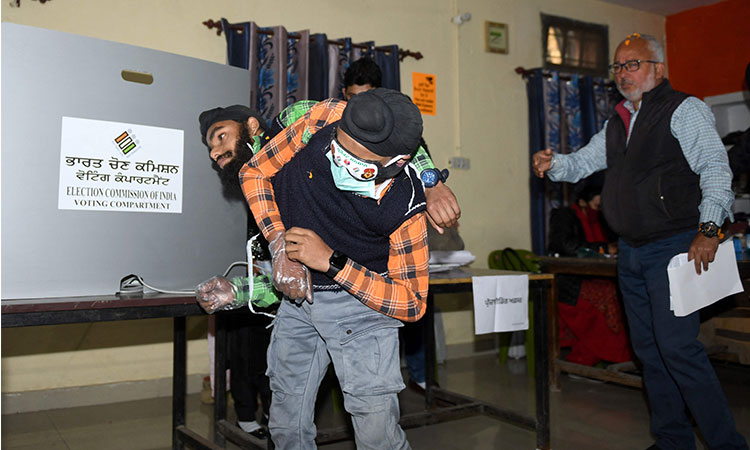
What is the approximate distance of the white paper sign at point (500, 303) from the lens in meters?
2.20

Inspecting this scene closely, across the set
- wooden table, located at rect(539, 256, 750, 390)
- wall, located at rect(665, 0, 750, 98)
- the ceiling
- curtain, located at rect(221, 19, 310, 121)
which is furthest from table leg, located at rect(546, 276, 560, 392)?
the ceiling

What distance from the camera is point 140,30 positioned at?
3273 mm

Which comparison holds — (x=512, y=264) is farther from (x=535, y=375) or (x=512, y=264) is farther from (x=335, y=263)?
(x=335, y=263)

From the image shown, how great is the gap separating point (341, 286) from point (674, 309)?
1.35 metres

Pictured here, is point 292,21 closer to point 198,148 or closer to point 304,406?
point 198,148

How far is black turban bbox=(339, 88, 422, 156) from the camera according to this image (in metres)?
1.07

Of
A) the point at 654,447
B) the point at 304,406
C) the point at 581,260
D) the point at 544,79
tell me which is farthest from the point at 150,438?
the point at 544,79

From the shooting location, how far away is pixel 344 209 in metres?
1.27

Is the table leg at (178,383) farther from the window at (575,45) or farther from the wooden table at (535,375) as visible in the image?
the window at (575,45)

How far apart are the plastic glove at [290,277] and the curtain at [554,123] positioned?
3461 mm

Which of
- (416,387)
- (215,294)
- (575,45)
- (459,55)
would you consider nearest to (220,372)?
(215,294)

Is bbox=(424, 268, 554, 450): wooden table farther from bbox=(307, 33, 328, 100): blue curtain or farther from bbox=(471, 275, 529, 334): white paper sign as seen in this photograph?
bbox=(307, 33, 328, 100): blue curtain

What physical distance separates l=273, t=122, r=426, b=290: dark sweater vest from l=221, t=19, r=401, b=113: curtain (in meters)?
2.20

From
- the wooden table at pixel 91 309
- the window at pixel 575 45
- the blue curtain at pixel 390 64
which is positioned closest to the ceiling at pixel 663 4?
the window at pixel 575 45
